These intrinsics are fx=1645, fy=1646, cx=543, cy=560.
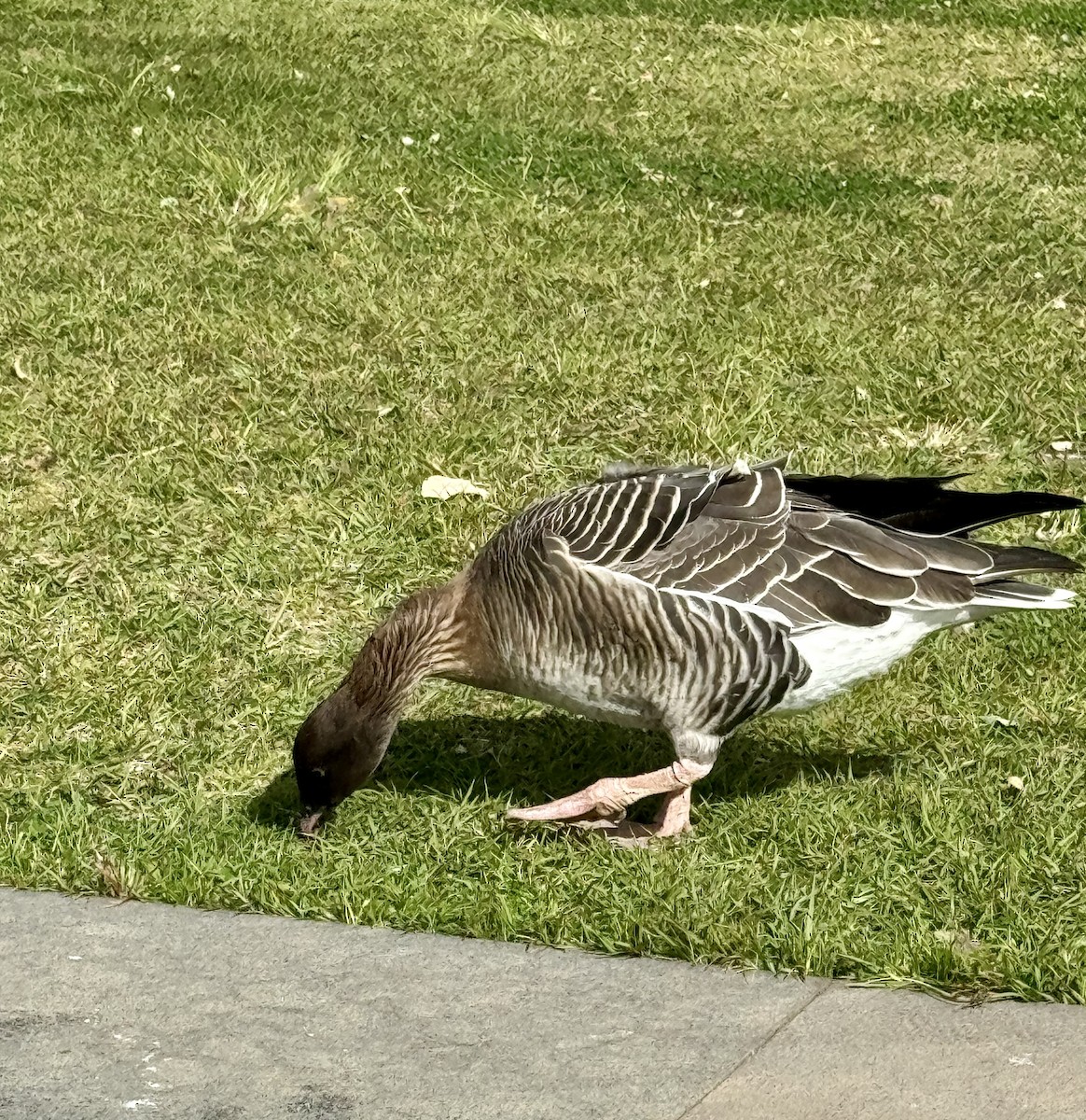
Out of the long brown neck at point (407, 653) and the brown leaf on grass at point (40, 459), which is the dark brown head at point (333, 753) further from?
the brown leaf on grass at point (40, 459)

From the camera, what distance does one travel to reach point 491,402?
23.6 ft

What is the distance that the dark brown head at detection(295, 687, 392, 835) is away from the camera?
4383mm

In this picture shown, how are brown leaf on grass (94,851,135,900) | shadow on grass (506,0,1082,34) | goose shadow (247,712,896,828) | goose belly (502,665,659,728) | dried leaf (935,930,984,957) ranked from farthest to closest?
shadow on grass (506,0,1082,34) < goose shadow (247,712,896,828) < goose belly (502,665,659,728) < brown leaf on grass (94,851,135,900) < dried leaf (935,930,984,957)

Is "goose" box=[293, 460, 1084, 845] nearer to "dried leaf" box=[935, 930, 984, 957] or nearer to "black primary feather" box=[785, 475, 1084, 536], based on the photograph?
"black primary feather" box=[785, 475, 1084, 536]

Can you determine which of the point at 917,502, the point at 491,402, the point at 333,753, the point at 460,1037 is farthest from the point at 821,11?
the point at 460,1037

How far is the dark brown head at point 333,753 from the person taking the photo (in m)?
4.38

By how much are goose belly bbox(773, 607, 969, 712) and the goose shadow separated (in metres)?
0.42

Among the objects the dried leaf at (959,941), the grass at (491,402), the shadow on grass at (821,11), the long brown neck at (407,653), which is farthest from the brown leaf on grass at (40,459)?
the shadow on grass at (821,11)

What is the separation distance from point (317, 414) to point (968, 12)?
386 inches

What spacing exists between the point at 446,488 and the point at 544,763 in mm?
1691

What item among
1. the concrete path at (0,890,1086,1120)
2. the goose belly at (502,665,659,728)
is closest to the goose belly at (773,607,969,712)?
the goose belly at (502,665,659,728)

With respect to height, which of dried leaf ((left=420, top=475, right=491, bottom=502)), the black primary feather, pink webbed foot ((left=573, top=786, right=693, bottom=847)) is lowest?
pink webbed foot ((left=573, top=786, right=693, bottom=847))

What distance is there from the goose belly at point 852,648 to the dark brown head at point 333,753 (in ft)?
3.64

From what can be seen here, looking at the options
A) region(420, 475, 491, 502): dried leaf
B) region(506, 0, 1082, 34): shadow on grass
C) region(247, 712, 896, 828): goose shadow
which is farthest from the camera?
region(506, 0, 1082, 34): shadow on grass
